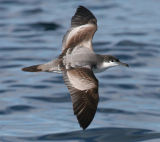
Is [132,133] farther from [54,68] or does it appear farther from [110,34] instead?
[110,34]

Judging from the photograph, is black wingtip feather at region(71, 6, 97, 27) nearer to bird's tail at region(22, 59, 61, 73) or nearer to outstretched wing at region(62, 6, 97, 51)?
outstretched wing at region(62, 6, 97, 51)

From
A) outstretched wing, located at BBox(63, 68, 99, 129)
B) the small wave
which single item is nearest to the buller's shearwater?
outstretched wing, located at BBox(63, 68, 99, 129)

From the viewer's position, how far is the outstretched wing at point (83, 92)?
8352 millimetres

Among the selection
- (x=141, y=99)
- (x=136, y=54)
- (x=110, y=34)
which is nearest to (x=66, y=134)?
(x=141, y=99)

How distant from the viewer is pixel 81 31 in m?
10.5

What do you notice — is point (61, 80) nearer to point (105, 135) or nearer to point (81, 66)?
point (105, 135)

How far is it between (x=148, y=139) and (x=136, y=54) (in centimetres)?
543

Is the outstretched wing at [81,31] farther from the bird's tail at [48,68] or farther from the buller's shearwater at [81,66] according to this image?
the bird's tail at [48,68]

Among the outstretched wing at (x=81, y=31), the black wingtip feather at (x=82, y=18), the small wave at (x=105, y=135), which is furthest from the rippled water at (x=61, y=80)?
the black wingtip feather at (x=82, y=18)

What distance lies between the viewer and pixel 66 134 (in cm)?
1057

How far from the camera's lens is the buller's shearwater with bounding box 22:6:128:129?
8.48 metres

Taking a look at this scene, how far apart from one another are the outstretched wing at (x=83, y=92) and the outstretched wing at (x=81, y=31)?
1.10 metres

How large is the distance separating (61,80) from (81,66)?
180 inches

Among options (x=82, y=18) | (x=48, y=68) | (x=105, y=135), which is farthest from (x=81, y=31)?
(x=105, y=135)
